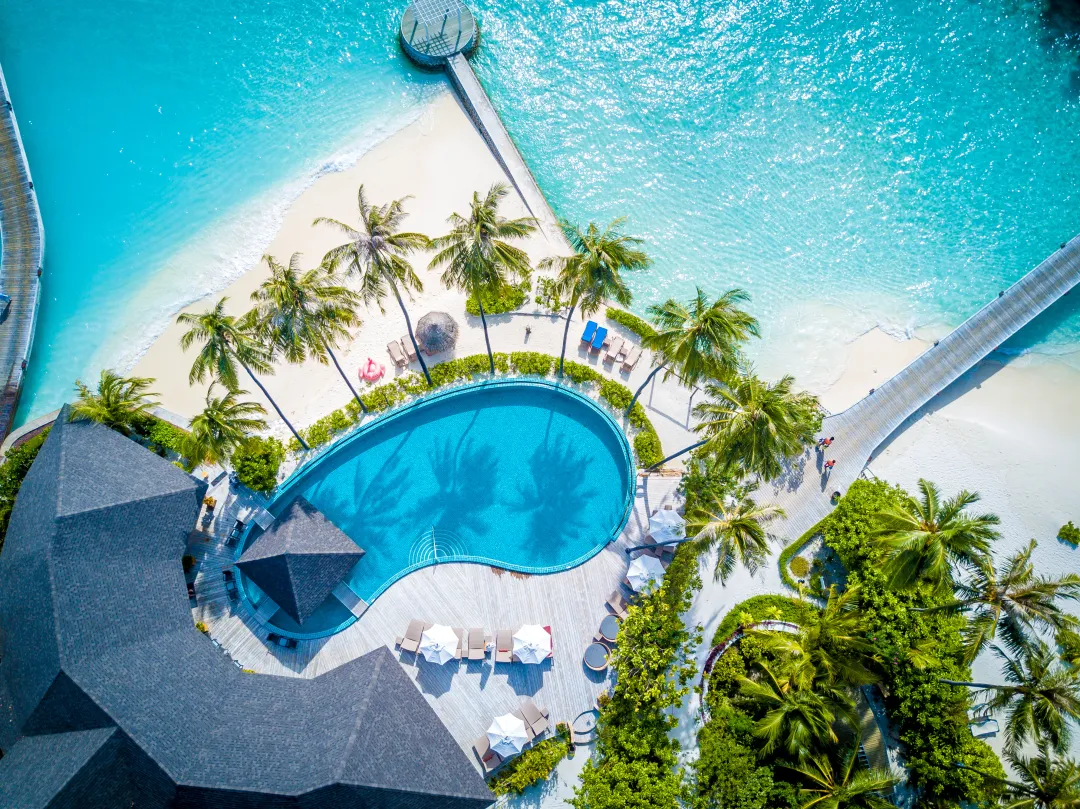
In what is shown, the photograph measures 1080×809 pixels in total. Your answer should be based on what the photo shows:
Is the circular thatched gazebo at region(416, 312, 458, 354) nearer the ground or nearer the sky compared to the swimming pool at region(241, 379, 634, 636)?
nearer the sky

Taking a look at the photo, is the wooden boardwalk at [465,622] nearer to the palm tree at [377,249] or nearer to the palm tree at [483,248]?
the palm tree at [377,249]

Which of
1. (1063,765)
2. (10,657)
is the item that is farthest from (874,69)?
(10,657)

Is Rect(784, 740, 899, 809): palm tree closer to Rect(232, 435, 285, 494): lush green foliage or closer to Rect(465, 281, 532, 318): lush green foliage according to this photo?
Rect(465, 281, 532, 318): lush green foliage

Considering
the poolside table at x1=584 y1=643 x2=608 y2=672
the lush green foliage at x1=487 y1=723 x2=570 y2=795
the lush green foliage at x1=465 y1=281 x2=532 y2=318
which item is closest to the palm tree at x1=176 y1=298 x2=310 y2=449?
the lush green foliage at x1=465 y1=281 x2=532 y2=318

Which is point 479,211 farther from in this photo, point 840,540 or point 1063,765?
point 1063,765

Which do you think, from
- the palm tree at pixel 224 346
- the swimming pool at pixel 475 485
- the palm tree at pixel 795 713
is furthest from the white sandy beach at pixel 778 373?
the palm tree at pixel 224 346
